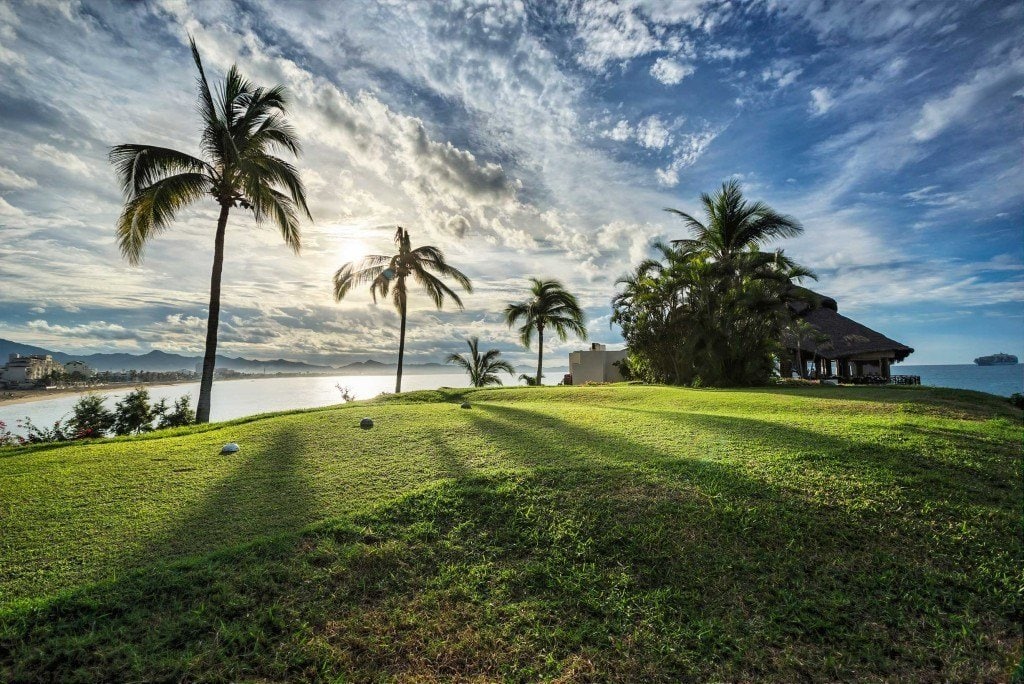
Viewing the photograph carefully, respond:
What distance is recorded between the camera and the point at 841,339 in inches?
995

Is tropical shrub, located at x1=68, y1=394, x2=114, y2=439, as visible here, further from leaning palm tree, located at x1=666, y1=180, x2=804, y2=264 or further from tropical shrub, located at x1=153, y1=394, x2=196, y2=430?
leaning palm tree, located at x1=666, y1=180, x2=804, y2=264

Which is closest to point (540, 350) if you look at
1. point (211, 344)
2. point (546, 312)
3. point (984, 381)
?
point (546, 312)

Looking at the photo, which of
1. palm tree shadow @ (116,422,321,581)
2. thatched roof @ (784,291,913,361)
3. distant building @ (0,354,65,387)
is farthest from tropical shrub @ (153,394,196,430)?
thatched roof @ (784,291,913,361)

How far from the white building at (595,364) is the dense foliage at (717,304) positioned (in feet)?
23.1

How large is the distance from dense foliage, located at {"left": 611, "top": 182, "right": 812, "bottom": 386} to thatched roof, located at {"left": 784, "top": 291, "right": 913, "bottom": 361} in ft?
19.2

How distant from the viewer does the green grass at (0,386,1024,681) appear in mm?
2629

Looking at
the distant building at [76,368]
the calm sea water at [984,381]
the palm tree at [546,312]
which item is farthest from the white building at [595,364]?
the distant building at [76,368]

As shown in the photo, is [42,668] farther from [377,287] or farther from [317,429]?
[377,287]

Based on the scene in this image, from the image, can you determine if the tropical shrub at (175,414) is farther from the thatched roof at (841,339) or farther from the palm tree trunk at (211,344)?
the thatched roof at (841,339)

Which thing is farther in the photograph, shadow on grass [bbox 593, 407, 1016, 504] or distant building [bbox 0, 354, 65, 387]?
distant building [bbox 0, 354, 65, 387]

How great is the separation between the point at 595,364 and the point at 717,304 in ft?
41.7

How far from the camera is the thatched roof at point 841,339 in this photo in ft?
76.7

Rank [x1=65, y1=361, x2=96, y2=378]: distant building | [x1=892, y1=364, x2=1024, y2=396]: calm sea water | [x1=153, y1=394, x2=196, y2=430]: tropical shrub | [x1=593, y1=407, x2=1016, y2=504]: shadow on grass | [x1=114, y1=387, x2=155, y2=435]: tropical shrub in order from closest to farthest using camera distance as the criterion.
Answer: [x1=593, y1=407, x2=1016, y2=504]: shadow on grass, [x1=114, y1=387, x2=155, y2=435]: tropical shrub, [x1=153, y1=394, x2=196, y2=430]: tropical shrub, [x1=65, y1=361, x2=96, y2=378]: distant building, [x1=892, y1=364, x2=1024, y2=396]: calm sea water

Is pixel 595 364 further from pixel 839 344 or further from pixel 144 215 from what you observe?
pixel 144 215
